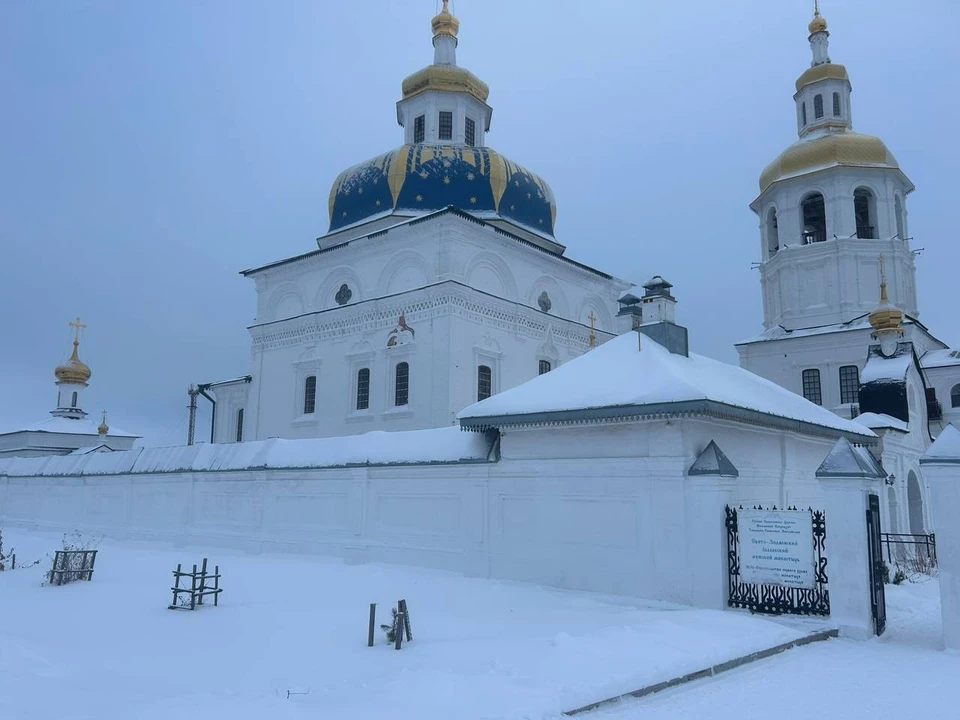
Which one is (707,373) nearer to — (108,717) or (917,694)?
(917,694)

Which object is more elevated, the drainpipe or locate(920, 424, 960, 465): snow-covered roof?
the drainpipe

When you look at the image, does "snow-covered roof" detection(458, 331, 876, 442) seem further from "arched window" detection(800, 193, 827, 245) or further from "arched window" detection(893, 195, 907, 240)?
"arched window" detection(893, 195, 907, 240)

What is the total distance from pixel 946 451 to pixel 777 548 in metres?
2.11

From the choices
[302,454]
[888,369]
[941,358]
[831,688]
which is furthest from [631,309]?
[941,358]

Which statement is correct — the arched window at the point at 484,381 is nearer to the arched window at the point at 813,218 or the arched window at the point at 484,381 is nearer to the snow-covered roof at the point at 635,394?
the snow-covered roof at the point at 635,394

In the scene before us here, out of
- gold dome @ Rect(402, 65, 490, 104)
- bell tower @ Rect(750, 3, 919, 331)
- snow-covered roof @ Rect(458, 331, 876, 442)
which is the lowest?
snow-covered roof @ Rect(458, 331, 876, 442)

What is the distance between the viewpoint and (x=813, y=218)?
29.3 metres

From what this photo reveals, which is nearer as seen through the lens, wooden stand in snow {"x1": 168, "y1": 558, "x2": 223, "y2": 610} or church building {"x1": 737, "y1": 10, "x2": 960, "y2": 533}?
wooden stand in snow {"x1": 168, "y1": 558, "x2": 223, "y2": 610}

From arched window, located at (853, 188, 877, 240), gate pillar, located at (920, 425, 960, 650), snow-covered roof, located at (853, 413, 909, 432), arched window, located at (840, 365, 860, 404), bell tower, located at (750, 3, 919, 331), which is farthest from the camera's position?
arched window, located at (853, 188, 877, 240)

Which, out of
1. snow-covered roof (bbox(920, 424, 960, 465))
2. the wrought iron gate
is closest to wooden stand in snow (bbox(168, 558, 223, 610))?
the wrought iron gate

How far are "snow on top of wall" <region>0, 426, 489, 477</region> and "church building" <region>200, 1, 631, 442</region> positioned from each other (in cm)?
496

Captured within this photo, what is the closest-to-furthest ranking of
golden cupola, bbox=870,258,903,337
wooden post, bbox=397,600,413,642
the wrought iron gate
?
wooden post, bbox=397,600,413,642 → the wrought iron gate → golden cupola, bbox=870,258,903,337

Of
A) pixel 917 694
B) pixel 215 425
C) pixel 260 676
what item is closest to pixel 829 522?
pixel 917 694

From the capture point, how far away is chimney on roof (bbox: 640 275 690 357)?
12.0m
